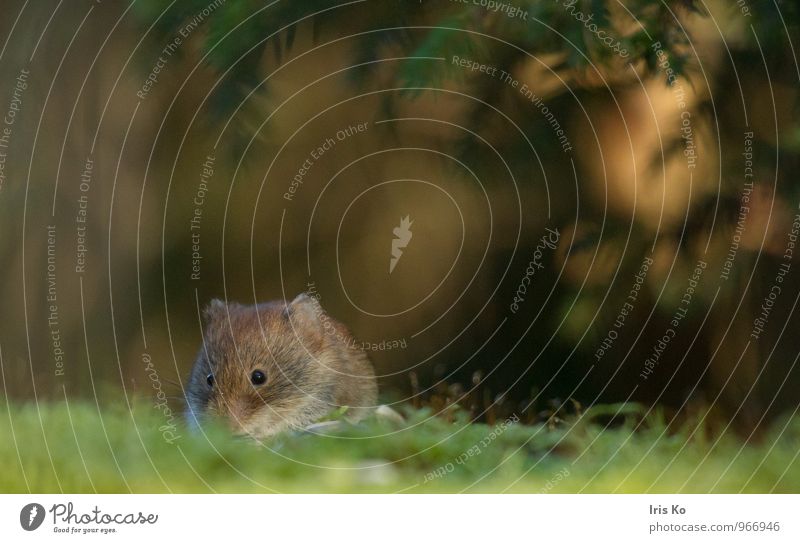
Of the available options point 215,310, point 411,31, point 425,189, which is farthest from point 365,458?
point 411,31

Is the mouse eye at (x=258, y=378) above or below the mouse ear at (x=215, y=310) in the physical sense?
below

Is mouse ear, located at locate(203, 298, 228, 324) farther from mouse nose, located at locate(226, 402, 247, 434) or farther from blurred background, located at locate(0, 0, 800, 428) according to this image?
mouse nose, located at locate(226, 402, 247, 434)

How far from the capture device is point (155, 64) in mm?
2752

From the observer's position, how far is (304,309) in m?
2.72

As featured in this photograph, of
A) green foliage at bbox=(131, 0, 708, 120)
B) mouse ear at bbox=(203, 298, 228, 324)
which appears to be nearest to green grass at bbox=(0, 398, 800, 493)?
mouse ear at bbox=(203, 298, 228, 324)

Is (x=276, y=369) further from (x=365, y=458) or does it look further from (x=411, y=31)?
(x=411, y=31)

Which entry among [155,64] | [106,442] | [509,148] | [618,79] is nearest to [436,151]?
[509,148]

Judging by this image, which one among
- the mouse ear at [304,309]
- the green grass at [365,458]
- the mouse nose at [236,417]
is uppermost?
the mouse ear at [304,309]

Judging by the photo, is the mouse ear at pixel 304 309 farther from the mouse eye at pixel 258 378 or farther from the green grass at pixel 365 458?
the green grass at pixel 365 458

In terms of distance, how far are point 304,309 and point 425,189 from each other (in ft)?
1.28

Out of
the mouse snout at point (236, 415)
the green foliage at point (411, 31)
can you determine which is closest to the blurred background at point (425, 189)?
the green foliage at point (411, 31)

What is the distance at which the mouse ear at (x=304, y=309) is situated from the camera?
8.87 feet

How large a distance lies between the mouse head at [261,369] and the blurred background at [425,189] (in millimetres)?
52
